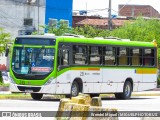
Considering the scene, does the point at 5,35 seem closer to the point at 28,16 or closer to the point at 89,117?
the point at 28,16

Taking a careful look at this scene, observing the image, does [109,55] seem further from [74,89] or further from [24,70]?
[24,70]

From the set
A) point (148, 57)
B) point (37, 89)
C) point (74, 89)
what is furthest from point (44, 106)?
point (148, 57)

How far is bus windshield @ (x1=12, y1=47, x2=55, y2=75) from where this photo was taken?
32938 mm

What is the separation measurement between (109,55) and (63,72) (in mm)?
4179

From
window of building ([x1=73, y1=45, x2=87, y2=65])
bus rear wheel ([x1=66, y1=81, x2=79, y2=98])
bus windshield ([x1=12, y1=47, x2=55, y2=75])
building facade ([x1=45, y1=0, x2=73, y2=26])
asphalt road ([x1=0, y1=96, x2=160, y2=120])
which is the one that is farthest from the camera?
building facade ([x1=45, y1=0, x2=73, y2=26])

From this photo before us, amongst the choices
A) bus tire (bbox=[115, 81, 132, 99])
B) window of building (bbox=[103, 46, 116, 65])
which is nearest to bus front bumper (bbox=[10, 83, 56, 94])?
window of building (bbox=[103, 46, 116, 65])

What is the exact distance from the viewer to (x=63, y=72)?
3344 centimetres

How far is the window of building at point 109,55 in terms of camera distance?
36656mm

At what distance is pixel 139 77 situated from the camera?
39750 millimetres

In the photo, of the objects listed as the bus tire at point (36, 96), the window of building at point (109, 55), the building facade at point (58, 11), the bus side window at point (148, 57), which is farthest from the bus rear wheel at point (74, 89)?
the building facade at point (58, 11)

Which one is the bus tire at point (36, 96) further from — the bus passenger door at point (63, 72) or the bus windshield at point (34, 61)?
the bus windshield at point (34, 61)

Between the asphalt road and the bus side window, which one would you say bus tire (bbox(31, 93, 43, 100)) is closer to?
the asphalt road

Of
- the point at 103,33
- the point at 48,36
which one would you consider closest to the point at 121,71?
the point at 48,36

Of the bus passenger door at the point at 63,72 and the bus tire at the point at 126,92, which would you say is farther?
the bus tire at the point at 126,92
